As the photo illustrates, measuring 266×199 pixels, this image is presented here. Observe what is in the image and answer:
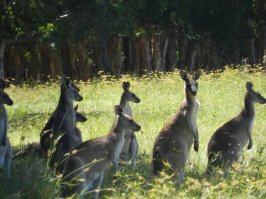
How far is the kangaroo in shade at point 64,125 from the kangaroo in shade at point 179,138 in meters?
1.22

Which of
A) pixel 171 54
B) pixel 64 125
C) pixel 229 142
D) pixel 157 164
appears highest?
pixel 171 54

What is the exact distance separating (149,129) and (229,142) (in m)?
4.20

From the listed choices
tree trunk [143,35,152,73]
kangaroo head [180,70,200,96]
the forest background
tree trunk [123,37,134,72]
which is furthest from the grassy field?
tree trunk [123,37,134,72]

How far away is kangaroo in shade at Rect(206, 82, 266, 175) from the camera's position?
32.5 feet

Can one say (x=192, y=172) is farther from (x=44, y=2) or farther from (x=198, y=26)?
(x=198, y=26)

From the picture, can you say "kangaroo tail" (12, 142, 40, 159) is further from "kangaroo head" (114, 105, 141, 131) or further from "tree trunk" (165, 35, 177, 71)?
"tree trunk" (165, 35, 177, 71)

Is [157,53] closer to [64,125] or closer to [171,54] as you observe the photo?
[171,54]

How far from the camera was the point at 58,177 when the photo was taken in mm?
7793

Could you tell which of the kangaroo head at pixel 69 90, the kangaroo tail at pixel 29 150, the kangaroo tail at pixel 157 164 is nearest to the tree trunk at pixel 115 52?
the kangaroo head at pixel 69 90

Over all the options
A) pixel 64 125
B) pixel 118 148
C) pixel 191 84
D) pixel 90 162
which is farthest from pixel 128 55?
pixel 90 162

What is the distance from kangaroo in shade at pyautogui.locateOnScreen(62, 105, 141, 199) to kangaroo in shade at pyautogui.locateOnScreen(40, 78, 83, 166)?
0.61 m

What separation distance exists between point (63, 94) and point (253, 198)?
4742mm

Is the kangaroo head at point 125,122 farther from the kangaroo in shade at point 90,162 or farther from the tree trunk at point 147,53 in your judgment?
the tree trunk at point 147,53

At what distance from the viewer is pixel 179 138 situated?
9.99 metres
